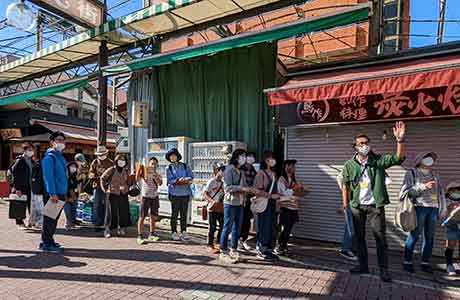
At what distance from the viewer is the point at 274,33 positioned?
5.91m

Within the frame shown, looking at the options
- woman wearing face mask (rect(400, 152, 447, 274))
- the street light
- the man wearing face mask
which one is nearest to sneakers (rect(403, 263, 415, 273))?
woman wearing face mask (rect(400, 152, 447, 274))

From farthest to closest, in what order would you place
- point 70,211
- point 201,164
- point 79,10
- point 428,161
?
point 79,10, point 201,164, point 70,211, point 428,161

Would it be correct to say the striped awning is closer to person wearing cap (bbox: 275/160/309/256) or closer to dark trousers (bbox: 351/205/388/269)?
person wearing cap (bbox: 275/160/309/256)

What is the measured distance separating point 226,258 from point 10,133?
14.9 metres

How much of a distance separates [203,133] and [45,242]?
4.09 m

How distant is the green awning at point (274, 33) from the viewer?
5.33 meters

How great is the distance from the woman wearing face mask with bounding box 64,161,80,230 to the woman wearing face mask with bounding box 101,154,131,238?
3.49ft

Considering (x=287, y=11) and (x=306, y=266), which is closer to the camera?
(x=306, y=266)

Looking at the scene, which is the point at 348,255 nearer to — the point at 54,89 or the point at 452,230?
the point at 452,230

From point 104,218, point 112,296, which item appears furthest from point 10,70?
point 112,296

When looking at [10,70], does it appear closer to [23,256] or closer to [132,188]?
[132,188]

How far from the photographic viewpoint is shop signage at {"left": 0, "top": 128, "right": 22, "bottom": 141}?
1568 cm

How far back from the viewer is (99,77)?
864 centimetres

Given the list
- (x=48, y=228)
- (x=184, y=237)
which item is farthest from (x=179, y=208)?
(x=48, y=228)
